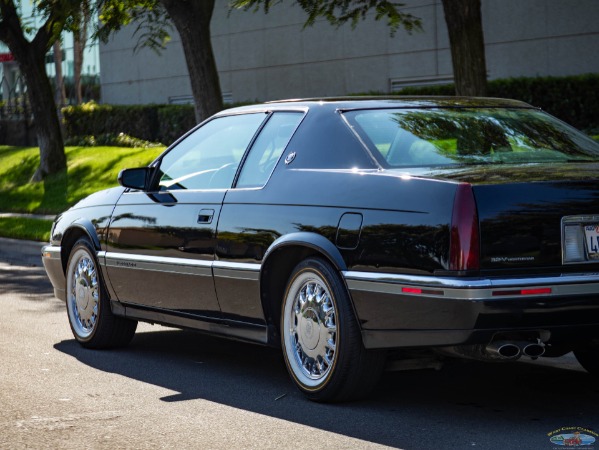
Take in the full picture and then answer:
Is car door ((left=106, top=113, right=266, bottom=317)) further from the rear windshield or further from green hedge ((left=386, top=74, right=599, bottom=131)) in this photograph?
green hedge ((left=386, top=74, right=599, bottom=131))

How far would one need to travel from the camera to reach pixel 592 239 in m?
5.67

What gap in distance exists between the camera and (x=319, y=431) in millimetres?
5719

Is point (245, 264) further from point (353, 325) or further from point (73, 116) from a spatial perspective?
point (73, 116)

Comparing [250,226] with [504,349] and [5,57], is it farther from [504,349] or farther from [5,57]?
[5,57]

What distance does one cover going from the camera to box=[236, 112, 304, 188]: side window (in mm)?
6930

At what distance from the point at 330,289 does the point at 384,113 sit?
118 centimetres

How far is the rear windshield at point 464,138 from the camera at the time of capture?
6.33m

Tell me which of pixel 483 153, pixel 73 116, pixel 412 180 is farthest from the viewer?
pixel 73 116

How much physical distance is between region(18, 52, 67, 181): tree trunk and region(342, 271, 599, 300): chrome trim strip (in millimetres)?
20752

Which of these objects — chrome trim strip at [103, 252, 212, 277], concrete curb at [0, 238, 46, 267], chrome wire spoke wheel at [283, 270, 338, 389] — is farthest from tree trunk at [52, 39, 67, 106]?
chrome wire spoke wheel at [283, 270, 338, 389]

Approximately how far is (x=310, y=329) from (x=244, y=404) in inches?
21.0

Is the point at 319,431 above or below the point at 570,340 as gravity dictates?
below

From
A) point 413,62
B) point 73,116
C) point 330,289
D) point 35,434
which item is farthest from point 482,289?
point 73,116

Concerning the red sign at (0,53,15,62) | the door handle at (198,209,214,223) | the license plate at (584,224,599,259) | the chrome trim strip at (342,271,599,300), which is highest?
the red sign at (0,53,15,62)
